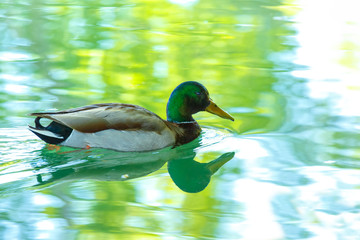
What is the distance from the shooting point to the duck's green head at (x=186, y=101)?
6430mm

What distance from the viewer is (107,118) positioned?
5.86m

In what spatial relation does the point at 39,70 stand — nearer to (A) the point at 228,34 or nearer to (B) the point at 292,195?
(A) the point at 228,34

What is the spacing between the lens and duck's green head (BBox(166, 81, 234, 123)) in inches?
253

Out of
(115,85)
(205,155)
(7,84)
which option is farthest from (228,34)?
(205,155)

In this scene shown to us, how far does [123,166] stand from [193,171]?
2.06 ft

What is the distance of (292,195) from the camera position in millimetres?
5059

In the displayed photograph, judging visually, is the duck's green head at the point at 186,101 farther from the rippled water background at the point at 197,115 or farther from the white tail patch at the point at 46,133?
the white tail patch at the point at 46,133

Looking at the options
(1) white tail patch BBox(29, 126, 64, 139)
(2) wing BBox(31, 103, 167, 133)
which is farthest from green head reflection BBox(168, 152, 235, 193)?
(1) white tail patch BBox(29, 126, 64, 139)

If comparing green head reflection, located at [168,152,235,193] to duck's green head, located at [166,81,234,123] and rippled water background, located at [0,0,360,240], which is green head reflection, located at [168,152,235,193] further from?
duck's green head, located at [166,81,234,123]

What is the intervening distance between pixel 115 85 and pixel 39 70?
1.21 metres

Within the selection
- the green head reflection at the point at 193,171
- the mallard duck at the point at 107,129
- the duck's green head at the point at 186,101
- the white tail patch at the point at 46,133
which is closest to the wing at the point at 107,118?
the mallard duck at the point at 107,129

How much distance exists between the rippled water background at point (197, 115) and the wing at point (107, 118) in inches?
10.2

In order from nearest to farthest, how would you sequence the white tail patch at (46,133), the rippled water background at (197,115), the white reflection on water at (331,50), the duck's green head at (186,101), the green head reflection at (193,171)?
1. the rippled water background at (197,115)
2. the green head reflection at (193,171)
3. the white tail patch at (46,133)
4. the duck's green head at (186,101)
5. the white reflection on water at (331,50)

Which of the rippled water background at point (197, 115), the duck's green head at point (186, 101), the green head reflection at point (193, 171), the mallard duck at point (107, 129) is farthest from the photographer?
the duck's green head at point (186, 101)
